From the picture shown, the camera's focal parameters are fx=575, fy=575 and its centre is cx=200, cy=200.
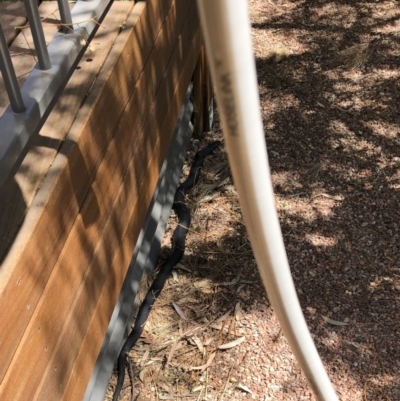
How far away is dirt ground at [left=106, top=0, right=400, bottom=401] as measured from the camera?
271cm

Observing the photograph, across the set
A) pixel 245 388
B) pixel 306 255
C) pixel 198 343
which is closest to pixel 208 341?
pixel 198 343

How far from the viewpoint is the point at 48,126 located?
5.87 ft

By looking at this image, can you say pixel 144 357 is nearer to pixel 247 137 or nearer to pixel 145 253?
pixel 145 253

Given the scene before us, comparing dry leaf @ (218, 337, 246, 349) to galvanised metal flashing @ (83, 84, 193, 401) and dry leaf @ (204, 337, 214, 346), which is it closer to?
dry leaf @ (204, 337, 214, 346)

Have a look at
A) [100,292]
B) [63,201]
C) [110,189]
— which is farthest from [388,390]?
[63,201]

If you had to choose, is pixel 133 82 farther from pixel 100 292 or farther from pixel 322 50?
pixel 322 50

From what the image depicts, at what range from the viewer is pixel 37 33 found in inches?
59.2

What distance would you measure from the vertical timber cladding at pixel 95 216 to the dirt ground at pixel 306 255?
2.13 feet

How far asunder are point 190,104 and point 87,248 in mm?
2058

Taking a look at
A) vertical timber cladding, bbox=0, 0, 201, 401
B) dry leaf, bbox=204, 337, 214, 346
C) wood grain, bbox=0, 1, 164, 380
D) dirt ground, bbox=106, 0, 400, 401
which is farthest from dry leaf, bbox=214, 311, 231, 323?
wood grain, bbox=0, 1, 164, 380

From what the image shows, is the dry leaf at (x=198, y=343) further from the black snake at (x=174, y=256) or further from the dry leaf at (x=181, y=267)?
the dry leaf at (x=181, y=267)

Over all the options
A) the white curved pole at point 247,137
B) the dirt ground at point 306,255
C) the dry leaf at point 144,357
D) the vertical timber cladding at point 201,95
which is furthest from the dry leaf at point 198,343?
the white curved pole at point 247,137

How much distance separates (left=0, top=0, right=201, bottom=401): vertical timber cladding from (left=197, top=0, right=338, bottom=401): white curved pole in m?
0.77

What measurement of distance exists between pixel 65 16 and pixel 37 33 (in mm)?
302
